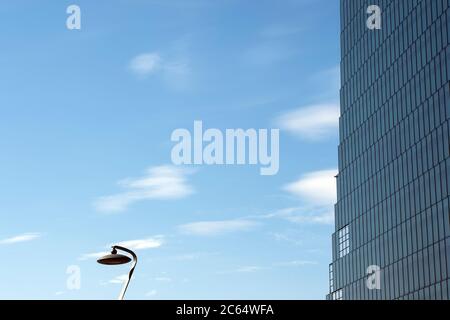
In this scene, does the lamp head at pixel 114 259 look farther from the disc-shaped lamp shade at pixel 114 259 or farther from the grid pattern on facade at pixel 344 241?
the grid pattern on facade at pixel 344 241

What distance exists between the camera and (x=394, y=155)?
10112 cm

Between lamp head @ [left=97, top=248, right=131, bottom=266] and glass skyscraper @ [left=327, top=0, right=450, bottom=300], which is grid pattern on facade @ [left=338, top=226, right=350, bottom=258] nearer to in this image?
glass skyscraper @ [left=327, top=0, right=450, bottom=300]

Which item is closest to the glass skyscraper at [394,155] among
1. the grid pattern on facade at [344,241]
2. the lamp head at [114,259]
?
the grid pattern on facade at [344,241]

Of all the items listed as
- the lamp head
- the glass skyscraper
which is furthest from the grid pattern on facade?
the lamp head

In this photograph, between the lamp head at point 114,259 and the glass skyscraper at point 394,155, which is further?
the glass skyscraper at point 394,155

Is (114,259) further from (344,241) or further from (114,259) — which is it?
(344,241)

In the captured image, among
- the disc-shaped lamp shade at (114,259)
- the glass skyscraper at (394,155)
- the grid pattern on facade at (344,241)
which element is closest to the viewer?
the disc-shaped lamp shade at (114,259)

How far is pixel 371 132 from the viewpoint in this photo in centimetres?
10919

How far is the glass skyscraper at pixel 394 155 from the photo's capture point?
89.6 metres

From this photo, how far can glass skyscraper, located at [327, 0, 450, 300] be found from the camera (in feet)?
294

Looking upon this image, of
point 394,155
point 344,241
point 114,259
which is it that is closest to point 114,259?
point 114,259
